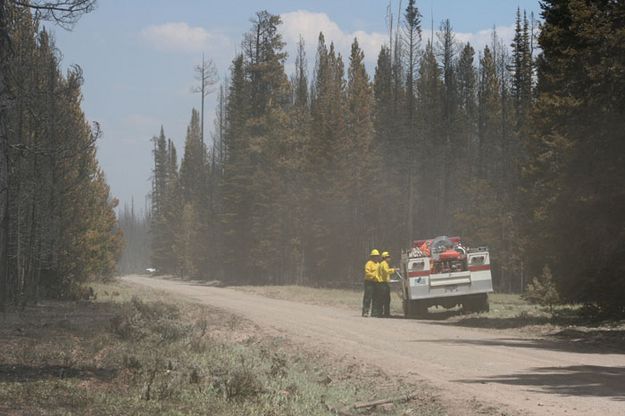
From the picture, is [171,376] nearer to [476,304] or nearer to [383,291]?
[383,291]

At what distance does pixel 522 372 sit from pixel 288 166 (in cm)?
4497

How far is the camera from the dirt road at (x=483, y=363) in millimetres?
9055

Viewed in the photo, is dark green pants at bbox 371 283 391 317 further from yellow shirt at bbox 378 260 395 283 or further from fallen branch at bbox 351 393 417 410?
fallen branch at bbox 351 393 417 410

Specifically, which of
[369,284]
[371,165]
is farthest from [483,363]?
[371,165]

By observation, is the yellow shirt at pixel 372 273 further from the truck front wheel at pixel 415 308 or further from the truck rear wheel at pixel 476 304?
the truck rear wheel at pixel 476 304

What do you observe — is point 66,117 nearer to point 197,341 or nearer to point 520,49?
point 197,341

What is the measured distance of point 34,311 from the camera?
22.1 meters

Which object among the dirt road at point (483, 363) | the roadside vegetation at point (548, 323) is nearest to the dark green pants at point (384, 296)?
the roadside vegetation at point (548, 323)

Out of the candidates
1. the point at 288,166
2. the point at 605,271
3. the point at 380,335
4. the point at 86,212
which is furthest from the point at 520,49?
the point at 380,335

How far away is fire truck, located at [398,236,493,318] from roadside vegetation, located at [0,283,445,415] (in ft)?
23.4

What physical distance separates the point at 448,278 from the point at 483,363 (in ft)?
33.1

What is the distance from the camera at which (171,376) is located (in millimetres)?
10148

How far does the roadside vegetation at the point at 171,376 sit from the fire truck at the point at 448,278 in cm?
714

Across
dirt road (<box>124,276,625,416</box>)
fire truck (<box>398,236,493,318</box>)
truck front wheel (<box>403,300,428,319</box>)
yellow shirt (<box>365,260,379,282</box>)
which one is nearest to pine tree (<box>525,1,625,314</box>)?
fire truck (<box>398,236,493,318</box>)
